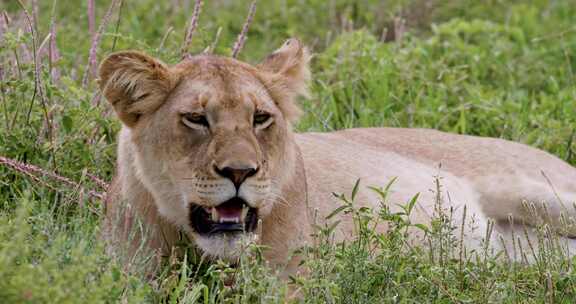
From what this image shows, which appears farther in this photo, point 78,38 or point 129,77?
point 78,38

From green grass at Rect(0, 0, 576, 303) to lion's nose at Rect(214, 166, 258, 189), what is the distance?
9.9 inches

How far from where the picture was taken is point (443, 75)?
7.35 m

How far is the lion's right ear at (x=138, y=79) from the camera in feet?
14.9

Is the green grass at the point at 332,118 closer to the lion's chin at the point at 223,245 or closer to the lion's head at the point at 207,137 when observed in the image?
the lion's chin at the point at 223,245

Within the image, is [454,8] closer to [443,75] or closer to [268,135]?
[443,75]

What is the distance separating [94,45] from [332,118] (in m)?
1.73

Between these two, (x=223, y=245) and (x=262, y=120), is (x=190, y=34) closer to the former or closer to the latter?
(x=262, y=120)

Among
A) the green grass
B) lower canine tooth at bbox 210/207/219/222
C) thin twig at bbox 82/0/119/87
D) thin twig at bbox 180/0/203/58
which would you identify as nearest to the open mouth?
lower canine tooth at bbox 210/207/219/222

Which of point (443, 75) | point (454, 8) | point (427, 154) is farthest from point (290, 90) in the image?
point (454, 8)

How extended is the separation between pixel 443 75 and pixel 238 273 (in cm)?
359

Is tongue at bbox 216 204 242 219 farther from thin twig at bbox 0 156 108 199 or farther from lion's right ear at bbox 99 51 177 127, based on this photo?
thin twig at bbox 0 156 108 199

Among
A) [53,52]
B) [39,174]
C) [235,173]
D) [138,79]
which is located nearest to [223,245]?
[235,173]

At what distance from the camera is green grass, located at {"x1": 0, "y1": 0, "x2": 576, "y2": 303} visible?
154 inches

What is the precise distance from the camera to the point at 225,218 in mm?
4238
